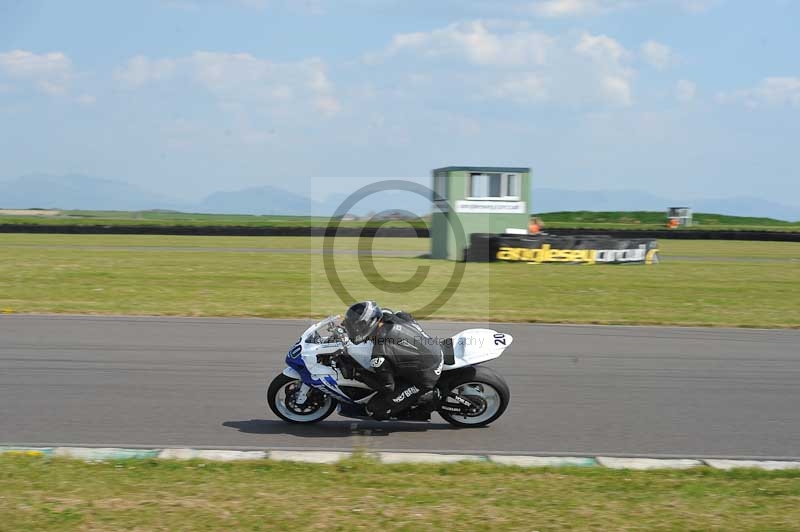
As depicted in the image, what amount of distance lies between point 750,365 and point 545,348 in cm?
278

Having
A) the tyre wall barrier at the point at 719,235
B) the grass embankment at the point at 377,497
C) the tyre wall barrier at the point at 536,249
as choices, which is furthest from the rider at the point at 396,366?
the tyre wall barrier at the point at 719,235

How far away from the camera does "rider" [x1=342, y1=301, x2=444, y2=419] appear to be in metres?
7.46

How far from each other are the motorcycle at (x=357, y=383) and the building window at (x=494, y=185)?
20.6 meters

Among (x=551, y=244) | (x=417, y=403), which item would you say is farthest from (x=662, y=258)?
(x=417, y=403)

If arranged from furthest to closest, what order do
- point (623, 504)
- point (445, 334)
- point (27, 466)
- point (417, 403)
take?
1. point (445, 334)
2. point (417, 403)
3. point (27, 466)
4. point (623, 504)

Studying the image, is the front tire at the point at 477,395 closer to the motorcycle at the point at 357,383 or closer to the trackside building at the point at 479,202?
the motorcycle at the point at 357,383

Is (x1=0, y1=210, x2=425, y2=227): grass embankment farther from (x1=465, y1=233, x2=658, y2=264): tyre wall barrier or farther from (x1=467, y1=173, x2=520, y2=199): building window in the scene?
(x1=465, y1=233, x2=658, y2=264): tyre wall barrier

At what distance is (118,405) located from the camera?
26.6 ft

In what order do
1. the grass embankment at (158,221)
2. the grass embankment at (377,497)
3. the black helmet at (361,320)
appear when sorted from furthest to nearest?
1. the grass embankment at (158,221)
2. the black helmet at (361,320)
3. the grass embankment at (377,497)

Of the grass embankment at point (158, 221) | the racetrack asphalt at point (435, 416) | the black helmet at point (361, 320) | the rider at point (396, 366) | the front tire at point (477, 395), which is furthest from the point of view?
the grass embankment at point (158, 221)

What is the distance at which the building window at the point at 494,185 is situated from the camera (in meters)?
28.0

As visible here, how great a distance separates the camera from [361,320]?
23.9 ft

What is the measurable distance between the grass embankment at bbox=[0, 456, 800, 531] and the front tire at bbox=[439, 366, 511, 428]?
1.53 meters

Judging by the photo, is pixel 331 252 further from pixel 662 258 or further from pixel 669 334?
pixel 669 334
